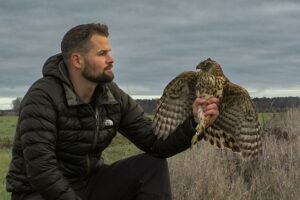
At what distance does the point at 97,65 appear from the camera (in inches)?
199

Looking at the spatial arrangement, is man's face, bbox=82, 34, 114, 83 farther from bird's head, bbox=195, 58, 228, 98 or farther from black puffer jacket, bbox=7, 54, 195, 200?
Result: bird's head, bbox=195, 58, 228, 98

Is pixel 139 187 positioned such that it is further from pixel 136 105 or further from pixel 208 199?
pixel 208 199

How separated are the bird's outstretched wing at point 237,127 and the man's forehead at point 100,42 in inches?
42.4

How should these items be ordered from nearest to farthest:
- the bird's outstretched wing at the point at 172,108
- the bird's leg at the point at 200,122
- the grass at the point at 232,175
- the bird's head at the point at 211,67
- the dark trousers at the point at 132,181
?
the bird's head at the point at 211,67
the bird's leg at the point at 200,122
the dark trousers at the point at 132,181
the bird's outstretched wing at the point at 172,108
the grass at the point at 232,175

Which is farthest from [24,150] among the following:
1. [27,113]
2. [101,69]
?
[101,69]

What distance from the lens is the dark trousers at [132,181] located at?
17.2ft

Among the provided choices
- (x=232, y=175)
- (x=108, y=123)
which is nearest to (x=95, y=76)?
(x=108, y=123)

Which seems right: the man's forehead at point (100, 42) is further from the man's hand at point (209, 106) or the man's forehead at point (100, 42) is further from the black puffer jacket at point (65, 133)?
the man's hand at point (209, 106)

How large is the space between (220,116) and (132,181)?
951 millimetres

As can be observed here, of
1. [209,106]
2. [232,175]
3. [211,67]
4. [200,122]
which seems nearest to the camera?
[211,67]

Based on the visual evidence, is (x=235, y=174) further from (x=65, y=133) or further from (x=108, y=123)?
(x=65, y=133)

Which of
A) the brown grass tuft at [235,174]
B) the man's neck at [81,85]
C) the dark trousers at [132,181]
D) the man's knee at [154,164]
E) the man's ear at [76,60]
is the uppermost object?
the man's ear at [76,60]

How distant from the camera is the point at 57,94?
4.91m

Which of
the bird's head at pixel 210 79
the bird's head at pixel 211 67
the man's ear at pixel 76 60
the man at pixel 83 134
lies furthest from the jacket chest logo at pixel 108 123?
the bird's head at pixel 211 67
